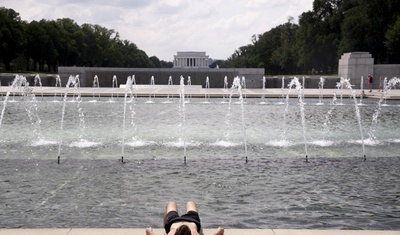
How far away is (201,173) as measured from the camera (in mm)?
9617

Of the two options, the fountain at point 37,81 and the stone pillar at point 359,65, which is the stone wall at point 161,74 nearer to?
the fountain at point 37,81

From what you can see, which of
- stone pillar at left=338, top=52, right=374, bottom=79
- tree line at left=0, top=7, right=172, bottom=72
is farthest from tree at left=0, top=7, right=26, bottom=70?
stone pillar at left=338, top=52, right=374, bottom=79

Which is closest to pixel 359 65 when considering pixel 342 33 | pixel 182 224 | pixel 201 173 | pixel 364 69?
pixel 364 69

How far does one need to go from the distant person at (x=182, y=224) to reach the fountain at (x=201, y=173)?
3.15 feet

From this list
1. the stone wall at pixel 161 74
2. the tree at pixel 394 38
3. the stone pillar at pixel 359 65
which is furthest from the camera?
the tree at pixel 394 38

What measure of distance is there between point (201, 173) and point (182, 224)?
4598mm

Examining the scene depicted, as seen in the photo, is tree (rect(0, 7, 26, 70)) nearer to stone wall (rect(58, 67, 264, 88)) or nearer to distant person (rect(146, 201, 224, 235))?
stone wall (rect(58, 67, 264, 88))

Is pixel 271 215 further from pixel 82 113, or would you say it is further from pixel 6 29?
pixel 6 29

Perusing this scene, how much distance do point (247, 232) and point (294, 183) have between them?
3.47 metres

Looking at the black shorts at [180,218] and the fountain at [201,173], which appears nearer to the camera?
the black shorts at [180,218]

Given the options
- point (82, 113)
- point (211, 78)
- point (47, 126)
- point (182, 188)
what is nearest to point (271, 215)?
point (182, 188)

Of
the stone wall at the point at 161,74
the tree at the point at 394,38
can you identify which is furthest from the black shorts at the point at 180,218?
the tree at the point at 394,38

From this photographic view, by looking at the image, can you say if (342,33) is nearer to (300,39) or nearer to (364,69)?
(300,39)

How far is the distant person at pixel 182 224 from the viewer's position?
179 inches
